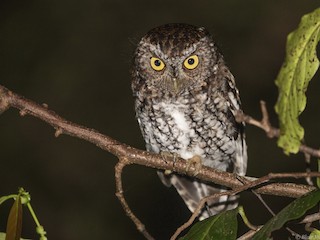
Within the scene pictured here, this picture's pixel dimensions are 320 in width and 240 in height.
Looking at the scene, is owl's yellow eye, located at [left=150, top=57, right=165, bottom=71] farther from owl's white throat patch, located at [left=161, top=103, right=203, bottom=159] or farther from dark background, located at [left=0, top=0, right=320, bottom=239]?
dark background, located at [left=0, top=0, right=320, bottom=239]

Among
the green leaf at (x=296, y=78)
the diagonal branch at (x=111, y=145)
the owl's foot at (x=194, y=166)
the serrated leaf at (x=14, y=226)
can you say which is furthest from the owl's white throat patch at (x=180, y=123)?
the green leaf at (x=296, y=78)

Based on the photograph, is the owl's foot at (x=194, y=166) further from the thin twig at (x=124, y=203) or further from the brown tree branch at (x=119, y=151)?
the thin twig at (x=124, y=203)

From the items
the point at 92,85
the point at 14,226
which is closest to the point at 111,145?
the point at 14,226

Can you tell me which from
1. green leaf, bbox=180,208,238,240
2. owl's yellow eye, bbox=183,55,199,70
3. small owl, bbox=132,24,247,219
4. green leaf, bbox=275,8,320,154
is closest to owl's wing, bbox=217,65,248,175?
small owl, bbox=132,24,247,219

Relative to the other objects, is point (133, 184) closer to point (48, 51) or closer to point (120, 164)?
point (48, 51)

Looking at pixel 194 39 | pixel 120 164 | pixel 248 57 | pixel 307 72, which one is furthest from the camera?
pixel 248 57

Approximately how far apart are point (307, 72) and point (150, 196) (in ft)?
17.2

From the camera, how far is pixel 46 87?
21.6ft

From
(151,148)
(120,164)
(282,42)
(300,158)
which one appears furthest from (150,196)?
(120,164)

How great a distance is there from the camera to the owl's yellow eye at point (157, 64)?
10.1ft

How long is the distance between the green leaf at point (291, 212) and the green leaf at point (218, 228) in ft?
0.32

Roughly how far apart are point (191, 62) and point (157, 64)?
0.54 ft

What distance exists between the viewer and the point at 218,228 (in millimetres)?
1470

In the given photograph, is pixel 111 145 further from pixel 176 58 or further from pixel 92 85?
pixel 92 85
